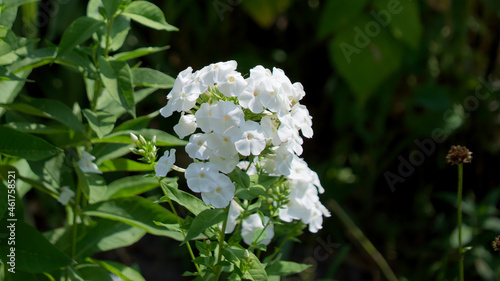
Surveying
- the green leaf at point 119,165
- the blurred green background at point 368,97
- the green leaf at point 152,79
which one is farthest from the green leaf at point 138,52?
the blurred green background at point 368,97

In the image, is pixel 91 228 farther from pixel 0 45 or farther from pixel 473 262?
pixel 473 262

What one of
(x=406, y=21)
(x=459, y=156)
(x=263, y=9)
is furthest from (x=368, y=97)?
(x=459, y=156)

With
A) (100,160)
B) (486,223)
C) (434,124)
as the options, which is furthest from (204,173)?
(434,124)

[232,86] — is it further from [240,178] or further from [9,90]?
[9,90]

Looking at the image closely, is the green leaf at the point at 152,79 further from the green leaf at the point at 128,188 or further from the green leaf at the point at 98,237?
the green leaf at the point at 98,237

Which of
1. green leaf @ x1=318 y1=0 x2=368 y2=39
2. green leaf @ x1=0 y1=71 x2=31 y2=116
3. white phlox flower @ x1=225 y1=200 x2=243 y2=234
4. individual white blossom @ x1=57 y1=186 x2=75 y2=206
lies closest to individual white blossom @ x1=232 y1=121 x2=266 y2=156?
white phlox flower @ x1=225 y1=200 x2=243 y2=234
